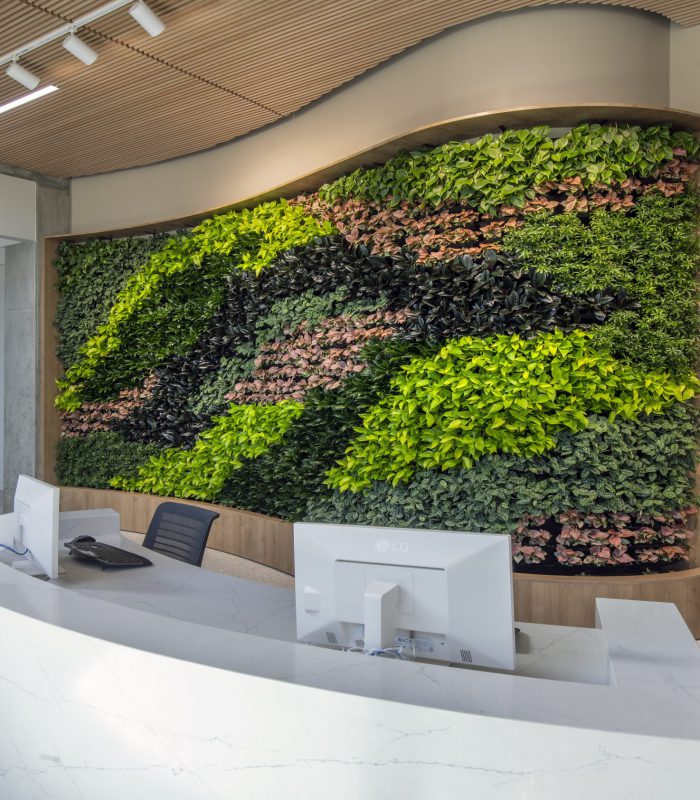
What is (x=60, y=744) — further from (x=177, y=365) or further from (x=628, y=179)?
(x=177, y=365)

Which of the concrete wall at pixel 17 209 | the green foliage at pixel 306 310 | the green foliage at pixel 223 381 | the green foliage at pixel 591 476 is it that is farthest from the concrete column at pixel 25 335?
the green foliage at pixel 591 476

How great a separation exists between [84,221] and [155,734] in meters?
7.03

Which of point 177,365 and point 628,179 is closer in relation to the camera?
point 628,179

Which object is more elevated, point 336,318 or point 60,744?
point 336,318

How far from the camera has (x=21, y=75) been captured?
4773 millimetres

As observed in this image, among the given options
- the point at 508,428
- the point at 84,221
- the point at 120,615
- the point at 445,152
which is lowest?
the point at 120,615

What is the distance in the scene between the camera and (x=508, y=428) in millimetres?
4172

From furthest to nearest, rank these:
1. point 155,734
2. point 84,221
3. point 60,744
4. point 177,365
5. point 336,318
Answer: point 84,221
point 177,365
point 336,318
point 60,744
point 155,734

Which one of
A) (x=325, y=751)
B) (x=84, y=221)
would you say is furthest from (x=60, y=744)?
(x=84, y=221)

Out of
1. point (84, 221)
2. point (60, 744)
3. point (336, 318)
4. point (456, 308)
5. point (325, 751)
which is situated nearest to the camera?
point (325, 751)

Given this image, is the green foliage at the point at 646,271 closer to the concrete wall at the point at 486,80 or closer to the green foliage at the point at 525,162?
the green foliage at the point at 525,162

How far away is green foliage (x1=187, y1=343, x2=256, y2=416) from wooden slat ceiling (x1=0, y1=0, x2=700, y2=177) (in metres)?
1.98

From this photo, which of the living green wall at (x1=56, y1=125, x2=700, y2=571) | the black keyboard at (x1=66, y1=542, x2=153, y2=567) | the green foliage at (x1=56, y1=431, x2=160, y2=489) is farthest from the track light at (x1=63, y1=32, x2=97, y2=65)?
the green foliage at (x1=56, y1=431, x2=160, y2=489)

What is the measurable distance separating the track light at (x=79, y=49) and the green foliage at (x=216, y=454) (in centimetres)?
273
